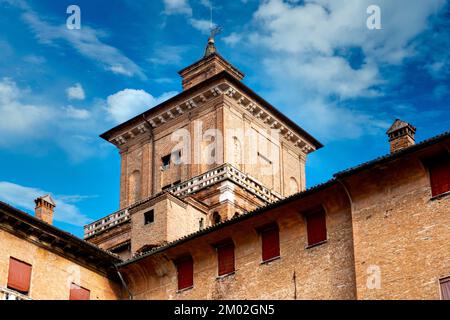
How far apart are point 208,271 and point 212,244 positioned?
3.09 ft

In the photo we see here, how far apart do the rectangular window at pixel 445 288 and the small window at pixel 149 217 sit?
17451 millimetres

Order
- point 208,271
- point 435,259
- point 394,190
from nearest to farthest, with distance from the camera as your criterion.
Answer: point 435,259 → point 394,190 → point 208,271

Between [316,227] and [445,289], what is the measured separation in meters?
5.64

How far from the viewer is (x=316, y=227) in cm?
3225

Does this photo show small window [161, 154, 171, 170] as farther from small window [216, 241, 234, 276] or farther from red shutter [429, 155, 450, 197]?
red shutter [429, 155, 450, 197]

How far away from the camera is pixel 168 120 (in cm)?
5300

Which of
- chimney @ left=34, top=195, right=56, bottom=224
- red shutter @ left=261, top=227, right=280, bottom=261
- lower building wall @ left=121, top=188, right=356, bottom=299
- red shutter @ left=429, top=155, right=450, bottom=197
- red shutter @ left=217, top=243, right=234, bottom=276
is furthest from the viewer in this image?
chimney @ left=34, top=195, right=56, bottom=224

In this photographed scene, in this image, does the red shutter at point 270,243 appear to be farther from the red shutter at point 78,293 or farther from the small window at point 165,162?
the small window at point 165,162

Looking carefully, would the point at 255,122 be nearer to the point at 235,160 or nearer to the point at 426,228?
the point at 235,160

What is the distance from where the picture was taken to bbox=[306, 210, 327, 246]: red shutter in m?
32.0

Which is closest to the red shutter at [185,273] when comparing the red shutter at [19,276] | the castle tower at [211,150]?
the red shutter at [19,276]

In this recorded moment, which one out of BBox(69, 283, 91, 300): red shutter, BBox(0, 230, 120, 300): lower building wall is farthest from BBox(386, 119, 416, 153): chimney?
BBox(69, 283, 91, 300): red shutter

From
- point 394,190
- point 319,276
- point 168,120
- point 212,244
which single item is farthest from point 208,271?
point 168,120

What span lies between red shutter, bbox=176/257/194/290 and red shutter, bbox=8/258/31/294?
17.6 feet
